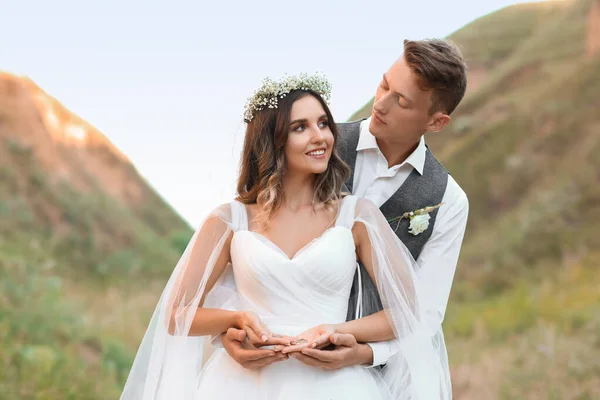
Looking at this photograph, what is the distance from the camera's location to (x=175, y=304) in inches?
124

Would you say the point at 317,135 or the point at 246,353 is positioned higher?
the point at 317,135

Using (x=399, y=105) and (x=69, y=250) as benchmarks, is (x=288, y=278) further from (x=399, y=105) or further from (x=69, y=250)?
(x=69, y=250)

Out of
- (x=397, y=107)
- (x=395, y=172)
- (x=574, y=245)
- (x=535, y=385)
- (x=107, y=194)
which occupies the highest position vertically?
(x=397, y=107)

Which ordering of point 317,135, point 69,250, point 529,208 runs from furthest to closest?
1. point 529,208
2. point 69,250
3. point 317,135

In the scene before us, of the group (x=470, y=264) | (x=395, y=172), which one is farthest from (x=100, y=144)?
(x=395, y=172)

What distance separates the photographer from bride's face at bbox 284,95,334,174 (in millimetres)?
3137

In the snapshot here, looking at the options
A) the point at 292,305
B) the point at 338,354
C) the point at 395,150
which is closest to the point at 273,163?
the point at 292,305

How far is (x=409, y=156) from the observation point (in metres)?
3.63

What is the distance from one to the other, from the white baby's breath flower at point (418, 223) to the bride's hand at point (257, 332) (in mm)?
916

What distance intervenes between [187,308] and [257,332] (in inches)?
14.9

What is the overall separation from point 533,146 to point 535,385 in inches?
191

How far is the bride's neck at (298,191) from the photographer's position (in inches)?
128

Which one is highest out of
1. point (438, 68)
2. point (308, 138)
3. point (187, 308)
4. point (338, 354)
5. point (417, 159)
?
point (438, 68)

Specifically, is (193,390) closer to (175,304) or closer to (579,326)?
(175,304)
